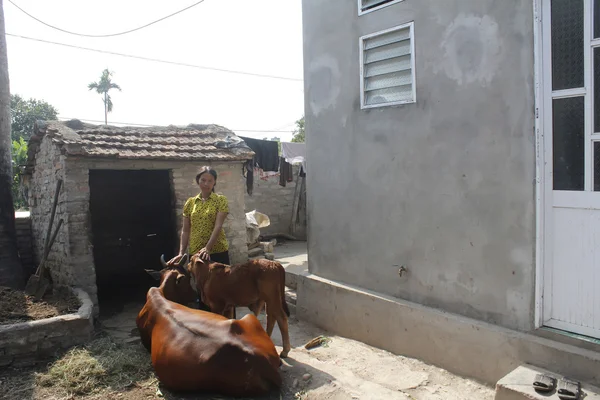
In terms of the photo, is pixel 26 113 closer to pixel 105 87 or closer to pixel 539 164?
pixel 105 87

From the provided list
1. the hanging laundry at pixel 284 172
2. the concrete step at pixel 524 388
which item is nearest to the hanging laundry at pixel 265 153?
the hanging laundry at pixel 284 172

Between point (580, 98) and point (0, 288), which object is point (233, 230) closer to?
point (0, 288)

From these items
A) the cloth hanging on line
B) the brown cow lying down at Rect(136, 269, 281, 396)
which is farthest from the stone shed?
the cloth hanging on line

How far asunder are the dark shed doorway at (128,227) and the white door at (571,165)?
595 centimetres

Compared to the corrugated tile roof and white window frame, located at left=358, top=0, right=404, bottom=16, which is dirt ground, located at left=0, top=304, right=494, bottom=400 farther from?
white window frame, located at left=358, top=0, right=404, bottom=16

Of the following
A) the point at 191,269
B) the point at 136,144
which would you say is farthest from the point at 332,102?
the point at 136,144

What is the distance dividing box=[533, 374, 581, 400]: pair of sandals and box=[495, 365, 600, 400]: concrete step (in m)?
0.03

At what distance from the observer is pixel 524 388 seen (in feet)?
10.8

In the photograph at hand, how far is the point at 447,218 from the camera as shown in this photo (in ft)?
14.9

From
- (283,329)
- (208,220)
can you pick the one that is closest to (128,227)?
(208,220)

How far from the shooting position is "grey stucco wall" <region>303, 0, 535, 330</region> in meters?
3.95

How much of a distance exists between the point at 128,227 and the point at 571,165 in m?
7.08

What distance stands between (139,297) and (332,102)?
4698 millimetres

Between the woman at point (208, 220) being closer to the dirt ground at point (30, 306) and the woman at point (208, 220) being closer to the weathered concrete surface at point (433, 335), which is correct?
the weathered concrete surface at point (433, 335)
